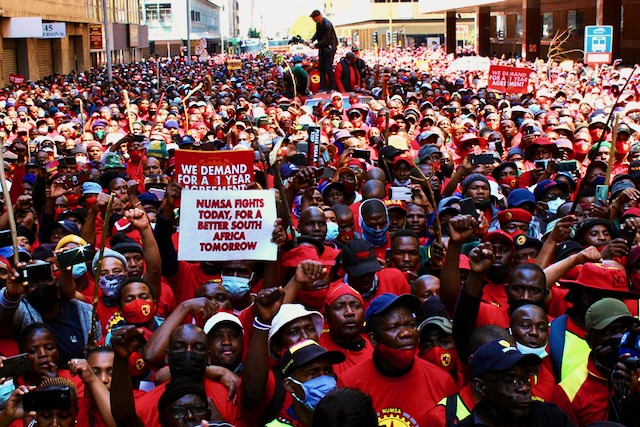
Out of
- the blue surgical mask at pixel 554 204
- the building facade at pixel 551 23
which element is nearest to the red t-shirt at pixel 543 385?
the blue surgical mask at pixel 554 204

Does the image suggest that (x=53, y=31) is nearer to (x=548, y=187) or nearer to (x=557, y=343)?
(x=548, y=187)

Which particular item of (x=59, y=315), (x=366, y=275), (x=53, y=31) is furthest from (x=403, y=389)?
(x=53, y=31)

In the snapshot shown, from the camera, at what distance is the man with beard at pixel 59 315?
601cm

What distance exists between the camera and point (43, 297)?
6148 millimetres

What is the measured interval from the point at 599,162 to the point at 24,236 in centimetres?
555

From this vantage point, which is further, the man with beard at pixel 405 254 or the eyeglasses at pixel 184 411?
the man with beard at pixel 405 254

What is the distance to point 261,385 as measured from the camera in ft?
15.5

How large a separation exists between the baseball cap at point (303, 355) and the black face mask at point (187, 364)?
0.44m

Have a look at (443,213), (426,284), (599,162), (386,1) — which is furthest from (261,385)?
(386,1)

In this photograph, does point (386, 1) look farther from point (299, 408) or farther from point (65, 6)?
point (299, 408)

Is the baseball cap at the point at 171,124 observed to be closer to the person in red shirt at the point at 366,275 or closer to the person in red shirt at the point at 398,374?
the person in red shirt at the point at 366,275

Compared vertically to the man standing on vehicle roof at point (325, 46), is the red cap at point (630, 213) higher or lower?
lower

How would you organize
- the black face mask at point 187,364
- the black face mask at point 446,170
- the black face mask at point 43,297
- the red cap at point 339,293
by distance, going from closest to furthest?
the black face mask at point 187,364 < the red cap at point 339,293 < the black face mask at point 43,297 < the black face mask at point 446,170

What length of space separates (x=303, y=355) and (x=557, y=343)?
1.47 metres
